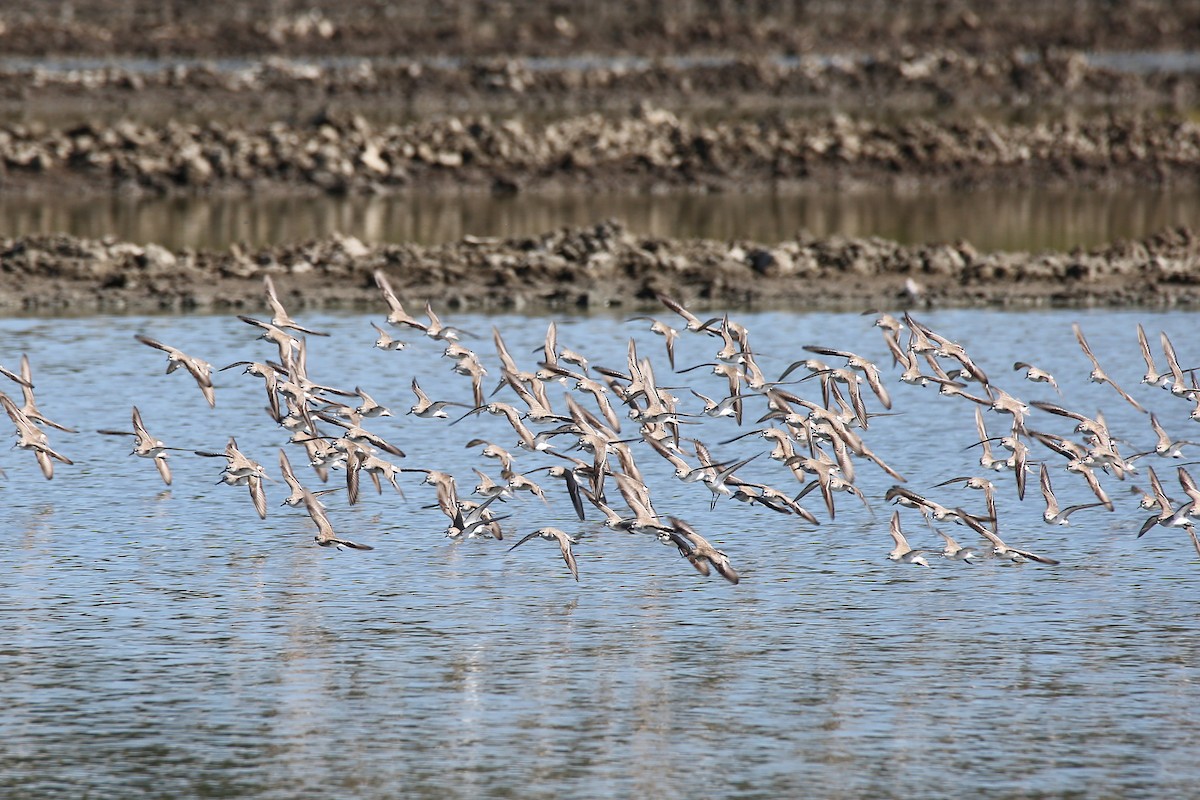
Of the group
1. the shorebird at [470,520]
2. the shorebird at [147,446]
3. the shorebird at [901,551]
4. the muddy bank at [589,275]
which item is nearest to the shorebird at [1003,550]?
the shorebird at [901,551]

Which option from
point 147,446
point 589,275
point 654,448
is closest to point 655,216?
point 589,275

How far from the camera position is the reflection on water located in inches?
1689

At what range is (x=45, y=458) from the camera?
75.8 ft

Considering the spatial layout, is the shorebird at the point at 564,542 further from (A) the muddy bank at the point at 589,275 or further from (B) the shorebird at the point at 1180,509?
(A) the muddy bank at the point at 589,275

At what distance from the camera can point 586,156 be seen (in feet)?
169

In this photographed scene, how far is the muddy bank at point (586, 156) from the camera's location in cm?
4984

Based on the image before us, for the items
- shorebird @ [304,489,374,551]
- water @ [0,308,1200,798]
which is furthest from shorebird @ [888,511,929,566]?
shorebird @ [304,489,374,551]

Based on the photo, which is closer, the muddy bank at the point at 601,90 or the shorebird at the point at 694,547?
the shorebird at the point at 694,547

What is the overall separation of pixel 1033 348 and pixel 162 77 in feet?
142

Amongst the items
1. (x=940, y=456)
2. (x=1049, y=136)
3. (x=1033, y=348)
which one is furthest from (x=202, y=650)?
(x=1049, y=136)

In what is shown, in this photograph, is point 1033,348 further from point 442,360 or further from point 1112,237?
point 1112,237

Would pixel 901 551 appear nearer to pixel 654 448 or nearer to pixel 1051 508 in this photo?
pixel 1051 508

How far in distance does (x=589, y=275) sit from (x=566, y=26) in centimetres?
5340

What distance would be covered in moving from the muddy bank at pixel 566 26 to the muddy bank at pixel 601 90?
10470 millimetres
